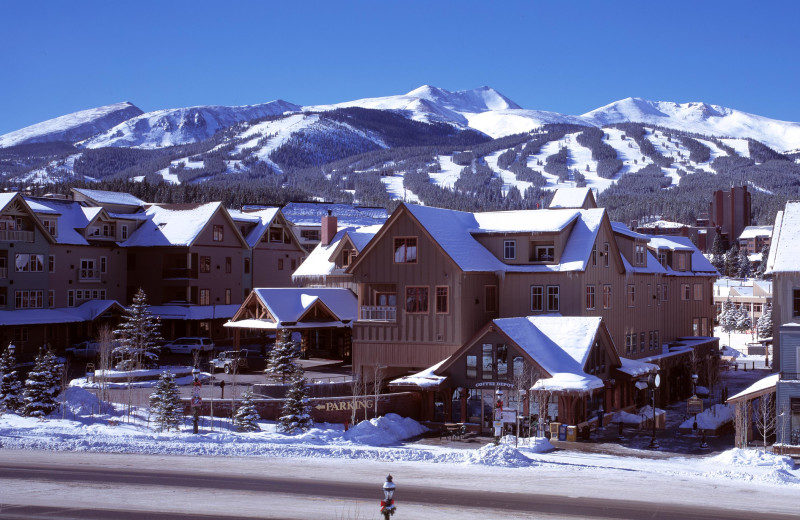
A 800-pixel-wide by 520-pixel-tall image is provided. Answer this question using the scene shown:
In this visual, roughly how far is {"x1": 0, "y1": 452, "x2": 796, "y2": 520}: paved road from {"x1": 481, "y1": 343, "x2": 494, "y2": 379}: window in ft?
51.7

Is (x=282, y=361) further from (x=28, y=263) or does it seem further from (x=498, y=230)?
(x=28, y=263)

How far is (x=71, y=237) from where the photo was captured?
242 feet

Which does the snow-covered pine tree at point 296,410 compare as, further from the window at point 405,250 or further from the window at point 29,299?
the window at point 29,299

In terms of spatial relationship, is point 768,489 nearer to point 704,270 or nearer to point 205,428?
point 205,428

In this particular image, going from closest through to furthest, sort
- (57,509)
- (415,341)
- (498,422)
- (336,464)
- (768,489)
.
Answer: (57,509) → (768,489) → (336,464) → (498,422) → (415,341)

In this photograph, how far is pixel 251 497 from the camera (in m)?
25.6

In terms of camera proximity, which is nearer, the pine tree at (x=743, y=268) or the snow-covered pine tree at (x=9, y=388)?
the snow-covered pine tree at (x=9, y=388)

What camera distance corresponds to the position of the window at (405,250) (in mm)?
49656

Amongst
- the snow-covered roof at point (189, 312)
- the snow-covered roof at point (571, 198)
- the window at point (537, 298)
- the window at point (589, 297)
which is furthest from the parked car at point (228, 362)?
the snow-covered roof at point (571, 198)

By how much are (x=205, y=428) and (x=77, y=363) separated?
94.5ft

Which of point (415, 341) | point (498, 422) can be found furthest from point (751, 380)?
point (498, 422)

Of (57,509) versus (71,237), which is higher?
(71,237)

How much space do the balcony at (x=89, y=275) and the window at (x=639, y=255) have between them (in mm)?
44649

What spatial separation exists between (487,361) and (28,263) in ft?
136
